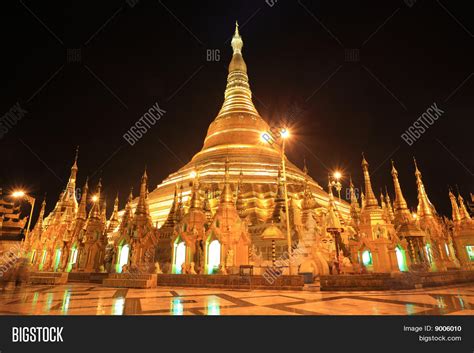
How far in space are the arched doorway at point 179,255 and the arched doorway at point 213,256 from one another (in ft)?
7.84

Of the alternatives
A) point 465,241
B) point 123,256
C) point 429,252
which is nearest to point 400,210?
point 429,252

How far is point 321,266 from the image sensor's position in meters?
16.5

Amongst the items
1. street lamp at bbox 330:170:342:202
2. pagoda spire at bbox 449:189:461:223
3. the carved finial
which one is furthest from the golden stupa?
pagoda spire at bbox 449:189:461:223

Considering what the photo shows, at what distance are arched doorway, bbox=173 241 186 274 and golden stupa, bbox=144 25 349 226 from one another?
8525 millimetres

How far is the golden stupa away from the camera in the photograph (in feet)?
102

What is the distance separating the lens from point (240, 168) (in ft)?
118

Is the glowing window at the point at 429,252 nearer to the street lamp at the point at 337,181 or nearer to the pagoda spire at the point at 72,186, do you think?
the street lamp at the point at 337,181

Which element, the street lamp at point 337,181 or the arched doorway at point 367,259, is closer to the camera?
the arched doorway at point 367,259

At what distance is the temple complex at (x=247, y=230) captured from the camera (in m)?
18.5

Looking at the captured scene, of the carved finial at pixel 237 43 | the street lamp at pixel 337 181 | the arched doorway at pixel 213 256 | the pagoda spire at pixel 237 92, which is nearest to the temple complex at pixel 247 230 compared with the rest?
the arched doorway at pixel 213 256

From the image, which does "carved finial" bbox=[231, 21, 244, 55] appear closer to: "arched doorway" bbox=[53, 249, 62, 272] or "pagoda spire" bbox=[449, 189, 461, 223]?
"pagoda spire" bbox=[449, 189, 461, 223]

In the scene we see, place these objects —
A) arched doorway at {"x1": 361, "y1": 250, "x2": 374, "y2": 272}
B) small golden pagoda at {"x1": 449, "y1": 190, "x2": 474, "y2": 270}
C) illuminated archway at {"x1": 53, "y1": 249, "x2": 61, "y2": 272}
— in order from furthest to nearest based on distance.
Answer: small golden pagoda at {"x1": 449, "y1": 190, "x2": 474, "y2": 270}
illuminated archway at {"x1": 53, "y1": 249, "x2": 61, "y2": 272}
arched doorway at {"x1": 361, "y1": 250, "x2": 374, "y2": 272}
